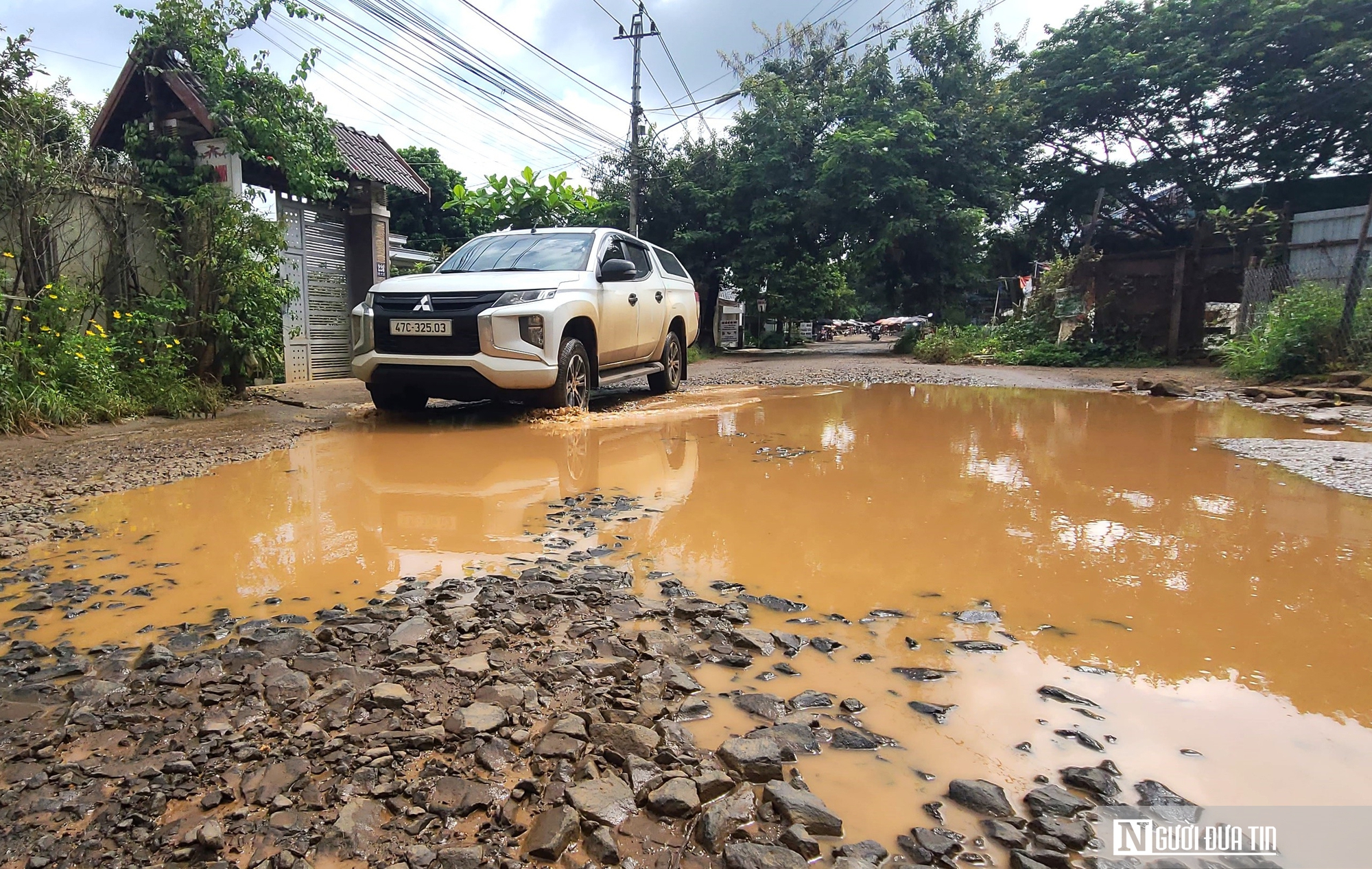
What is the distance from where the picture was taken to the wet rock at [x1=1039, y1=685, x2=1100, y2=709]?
1.98 metres

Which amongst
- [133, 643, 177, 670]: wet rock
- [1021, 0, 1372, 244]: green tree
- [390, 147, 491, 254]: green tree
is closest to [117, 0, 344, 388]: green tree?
[133, 643, 177, 670]: wet rock

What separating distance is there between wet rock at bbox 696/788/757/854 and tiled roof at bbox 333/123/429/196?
34.5ft

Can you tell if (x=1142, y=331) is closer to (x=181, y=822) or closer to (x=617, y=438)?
(x=617, y=438)

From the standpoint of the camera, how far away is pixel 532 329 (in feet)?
19.9

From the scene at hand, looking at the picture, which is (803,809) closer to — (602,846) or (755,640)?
(602,846)

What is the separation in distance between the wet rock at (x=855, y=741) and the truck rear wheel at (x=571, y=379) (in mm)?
4846

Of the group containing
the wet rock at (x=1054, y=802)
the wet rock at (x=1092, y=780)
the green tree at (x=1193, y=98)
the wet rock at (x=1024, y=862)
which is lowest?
the wet rock at (x=1024, y=862)

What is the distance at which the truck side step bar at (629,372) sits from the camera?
7.43 m

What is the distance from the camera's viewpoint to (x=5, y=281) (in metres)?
6.13

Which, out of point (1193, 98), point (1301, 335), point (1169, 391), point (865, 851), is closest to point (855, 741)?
point (865, 851)

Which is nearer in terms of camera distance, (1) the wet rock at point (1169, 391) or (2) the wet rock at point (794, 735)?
(2) the wet rock at point (794, 735)

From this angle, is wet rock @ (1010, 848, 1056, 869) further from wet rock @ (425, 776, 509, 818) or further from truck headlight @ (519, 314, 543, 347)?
truck headlight @ (519, 314, 543, 347)

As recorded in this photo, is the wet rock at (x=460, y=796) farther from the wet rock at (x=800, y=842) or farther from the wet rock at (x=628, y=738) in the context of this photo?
the wet rock at (x=800, y=842)

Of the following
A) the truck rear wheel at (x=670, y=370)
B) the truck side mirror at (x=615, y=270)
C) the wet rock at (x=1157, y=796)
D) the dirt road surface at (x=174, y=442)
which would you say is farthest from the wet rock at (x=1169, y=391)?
the wet rock at (x=1157, y=796)
